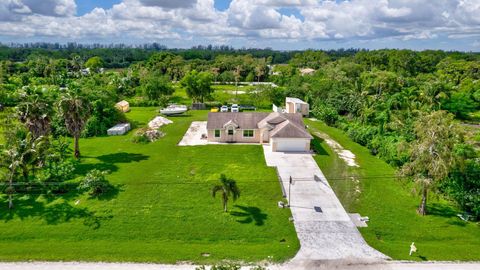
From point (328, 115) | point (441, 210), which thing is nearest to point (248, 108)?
point (328, 115)

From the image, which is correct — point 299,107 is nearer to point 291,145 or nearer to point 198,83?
point 198,83

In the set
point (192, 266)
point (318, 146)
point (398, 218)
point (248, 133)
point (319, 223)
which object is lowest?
point (192, 266)

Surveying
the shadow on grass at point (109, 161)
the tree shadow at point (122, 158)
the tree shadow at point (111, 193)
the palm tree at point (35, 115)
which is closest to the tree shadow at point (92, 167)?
the shadow on grass at point (109, 161)

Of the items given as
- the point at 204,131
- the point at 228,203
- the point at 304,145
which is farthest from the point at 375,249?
the point at 204,131

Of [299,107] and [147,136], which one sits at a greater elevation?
[299,107]

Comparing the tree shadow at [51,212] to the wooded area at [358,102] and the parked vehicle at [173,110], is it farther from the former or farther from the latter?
the parked vehicle at [173,110]

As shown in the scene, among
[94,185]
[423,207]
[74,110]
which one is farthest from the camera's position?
[74,110]
